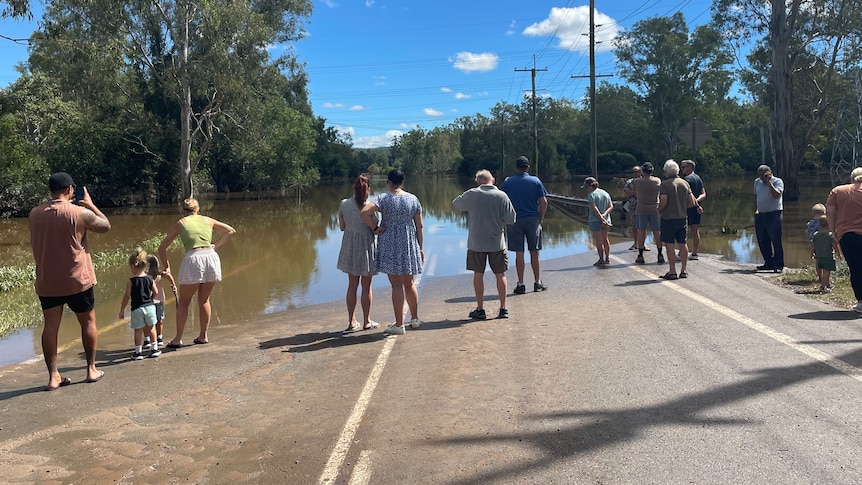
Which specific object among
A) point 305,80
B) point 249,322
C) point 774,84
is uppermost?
point 305,80

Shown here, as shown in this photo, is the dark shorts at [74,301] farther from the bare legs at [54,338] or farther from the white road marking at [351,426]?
the white road marking at [351,426]

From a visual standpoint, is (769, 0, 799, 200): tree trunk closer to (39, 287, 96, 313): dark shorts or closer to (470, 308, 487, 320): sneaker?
(470, 308, 487, 320): sneaker

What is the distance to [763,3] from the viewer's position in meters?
38.0

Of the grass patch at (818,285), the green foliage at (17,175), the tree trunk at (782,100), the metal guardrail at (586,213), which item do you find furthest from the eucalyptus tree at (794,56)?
the green foliage at (17,175)

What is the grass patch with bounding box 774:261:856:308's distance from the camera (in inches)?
319

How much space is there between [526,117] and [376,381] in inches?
3215

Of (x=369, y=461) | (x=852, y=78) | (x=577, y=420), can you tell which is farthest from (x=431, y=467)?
(x=852, y=78)

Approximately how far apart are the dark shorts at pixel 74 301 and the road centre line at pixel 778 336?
678 centimetres

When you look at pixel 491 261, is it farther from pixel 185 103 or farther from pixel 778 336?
pixel 185 103

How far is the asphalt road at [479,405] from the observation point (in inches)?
149

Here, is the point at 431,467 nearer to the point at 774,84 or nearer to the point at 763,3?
the point at 774,84

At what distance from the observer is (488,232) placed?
795 cm

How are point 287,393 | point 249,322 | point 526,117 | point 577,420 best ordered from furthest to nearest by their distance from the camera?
point 526,117, point 249,322, point 287,393, point 577,420

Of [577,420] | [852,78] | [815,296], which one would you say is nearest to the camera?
[577,420]
